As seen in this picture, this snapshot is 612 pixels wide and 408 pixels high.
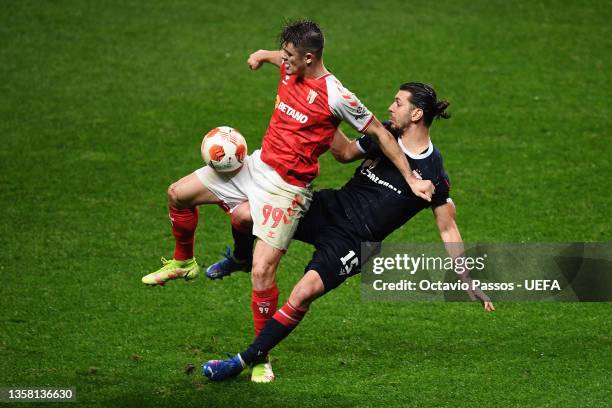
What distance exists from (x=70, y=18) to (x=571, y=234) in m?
9.22

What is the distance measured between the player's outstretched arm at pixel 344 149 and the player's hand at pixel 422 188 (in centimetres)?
66

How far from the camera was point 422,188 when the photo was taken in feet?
25.3

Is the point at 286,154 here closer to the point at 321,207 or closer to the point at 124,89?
the point at 321,207

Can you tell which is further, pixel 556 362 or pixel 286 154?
pixel 556 362

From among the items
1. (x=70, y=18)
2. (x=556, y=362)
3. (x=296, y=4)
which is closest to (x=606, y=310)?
(x=556, y=362)

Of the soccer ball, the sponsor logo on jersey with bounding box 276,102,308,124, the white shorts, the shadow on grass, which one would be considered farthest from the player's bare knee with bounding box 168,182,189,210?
the shadow on grass

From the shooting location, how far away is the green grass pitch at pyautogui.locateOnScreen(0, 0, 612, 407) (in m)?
8.49

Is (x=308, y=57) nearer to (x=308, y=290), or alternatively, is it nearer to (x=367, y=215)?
(x=367, y=215)

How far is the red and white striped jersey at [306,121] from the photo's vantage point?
7.74 m

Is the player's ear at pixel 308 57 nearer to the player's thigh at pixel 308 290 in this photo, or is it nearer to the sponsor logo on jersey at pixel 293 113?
the sponsor logo on jersey at pixel 293 113

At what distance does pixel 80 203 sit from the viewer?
38.6 ft

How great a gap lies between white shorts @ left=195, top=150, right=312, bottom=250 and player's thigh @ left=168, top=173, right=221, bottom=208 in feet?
0.16

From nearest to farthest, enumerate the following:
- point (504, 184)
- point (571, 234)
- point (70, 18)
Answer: point (571, 234), point (504, 184), point (70, 18)

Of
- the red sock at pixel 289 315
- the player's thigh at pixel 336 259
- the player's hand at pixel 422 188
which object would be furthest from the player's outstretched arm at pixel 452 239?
the red sock at pixel 289 315
